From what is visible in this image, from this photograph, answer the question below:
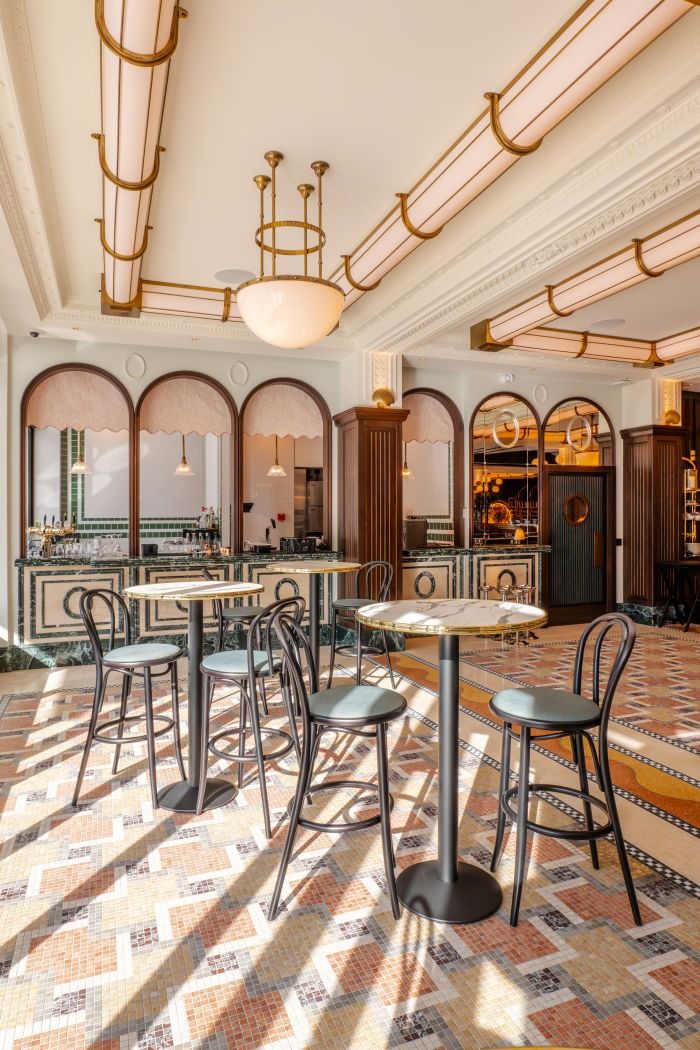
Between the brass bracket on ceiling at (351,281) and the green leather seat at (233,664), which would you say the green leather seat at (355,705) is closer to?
the green leather seat at (233,664)

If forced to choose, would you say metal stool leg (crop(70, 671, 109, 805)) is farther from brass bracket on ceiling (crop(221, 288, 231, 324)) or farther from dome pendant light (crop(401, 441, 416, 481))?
dome pendant light (crop(401, 441, 416, 481))

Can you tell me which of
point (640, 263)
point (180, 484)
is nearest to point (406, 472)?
point (180, 484)

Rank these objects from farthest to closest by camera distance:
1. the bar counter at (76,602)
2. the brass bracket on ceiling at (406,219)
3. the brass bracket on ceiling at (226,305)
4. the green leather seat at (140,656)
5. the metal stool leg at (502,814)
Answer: the bar counter at (76,602) → the brass bracket on ceiling at (226,305) → the brass bracket on ceiling at (406,219) → the green leather seat at (140,656) → the metal stool leg at (502,814)

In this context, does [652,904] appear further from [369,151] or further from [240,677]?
[369,151]

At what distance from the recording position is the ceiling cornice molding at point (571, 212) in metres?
3.12

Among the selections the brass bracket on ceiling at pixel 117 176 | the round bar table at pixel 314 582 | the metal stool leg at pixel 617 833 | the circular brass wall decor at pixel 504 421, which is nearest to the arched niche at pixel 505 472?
the circular brass wall decor at pixel 504 421

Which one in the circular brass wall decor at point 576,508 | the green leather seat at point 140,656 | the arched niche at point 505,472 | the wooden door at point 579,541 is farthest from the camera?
the circular brass wall decor at point 576,508

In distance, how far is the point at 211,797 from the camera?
3.21 m

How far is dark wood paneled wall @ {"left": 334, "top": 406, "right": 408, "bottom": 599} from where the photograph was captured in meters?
6.74

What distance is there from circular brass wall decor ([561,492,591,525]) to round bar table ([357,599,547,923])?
21.1 ft

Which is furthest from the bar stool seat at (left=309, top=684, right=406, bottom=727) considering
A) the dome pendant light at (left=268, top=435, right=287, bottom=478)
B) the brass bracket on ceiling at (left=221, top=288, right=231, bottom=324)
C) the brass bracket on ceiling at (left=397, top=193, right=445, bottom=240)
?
the dome pendant light at (left=268, top=435, right=287, bottom=478)

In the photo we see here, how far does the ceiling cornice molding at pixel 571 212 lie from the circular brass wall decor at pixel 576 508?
3775 mm

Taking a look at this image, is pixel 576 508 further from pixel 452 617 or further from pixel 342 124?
pixel 452 617

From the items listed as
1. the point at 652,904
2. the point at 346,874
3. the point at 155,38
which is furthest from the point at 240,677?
the point at 155,38
